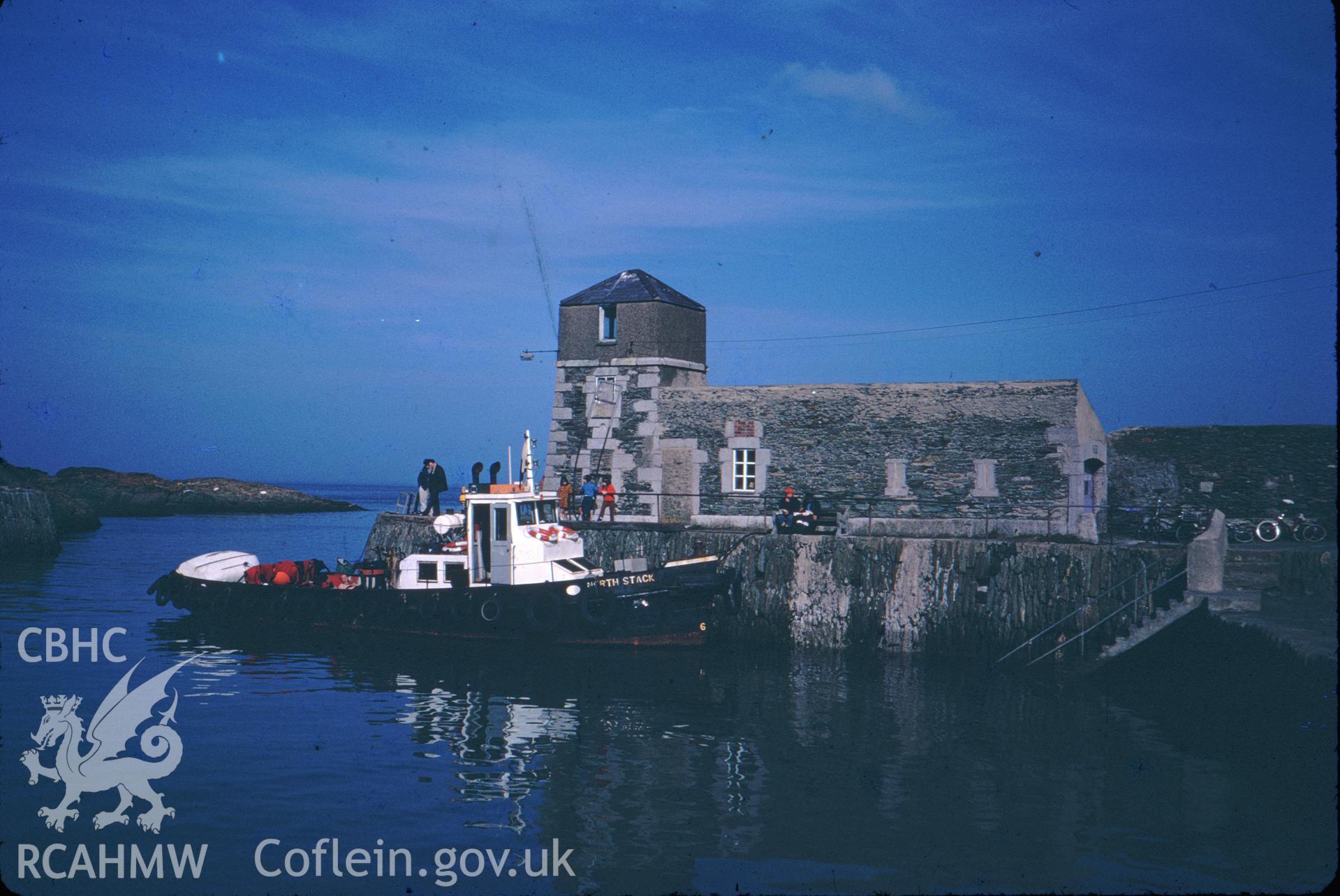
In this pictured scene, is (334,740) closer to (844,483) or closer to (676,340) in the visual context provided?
(844,483)

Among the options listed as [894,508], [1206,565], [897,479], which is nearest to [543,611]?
[894,508]

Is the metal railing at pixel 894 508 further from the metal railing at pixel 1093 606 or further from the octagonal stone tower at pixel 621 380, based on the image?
the metal railing at pixel 1093 606

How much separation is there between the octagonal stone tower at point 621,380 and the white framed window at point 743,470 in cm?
200

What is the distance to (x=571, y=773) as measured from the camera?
42.9 feet

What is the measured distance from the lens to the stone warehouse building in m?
23.2

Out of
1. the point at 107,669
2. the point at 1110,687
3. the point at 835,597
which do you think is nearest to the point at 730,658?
the point at 835,597

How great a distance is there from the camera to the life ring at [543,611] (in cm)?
2106

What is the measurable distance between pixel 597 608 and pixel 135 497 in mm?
73688

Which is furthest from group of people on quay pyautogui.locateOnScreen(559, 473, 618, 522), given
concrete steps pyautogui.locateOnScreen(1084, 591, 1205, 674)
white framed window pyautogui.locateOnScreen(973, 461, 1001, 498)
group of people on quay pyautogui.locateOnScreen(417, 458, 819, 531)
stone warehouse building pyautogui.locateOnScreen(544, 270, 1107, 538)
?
concrete steps pyautogui.locateOnScreen(1084, 591, 1205, 674)

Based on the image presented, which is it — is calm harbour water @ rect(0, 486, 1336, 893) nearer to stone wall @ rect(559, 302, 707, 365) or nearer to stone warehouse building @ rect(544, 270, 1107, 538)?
stone warehouse building @ rect(544, 270, 1107, 538)

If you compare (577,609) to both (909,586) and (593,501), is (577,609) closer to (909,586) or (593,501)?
(593,501)

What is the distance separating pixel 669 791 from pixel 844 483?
44.9 feet

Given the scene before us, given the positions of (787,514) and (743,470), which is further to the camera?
(743,470)

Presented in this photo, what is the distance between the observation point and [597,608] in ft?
68.7
